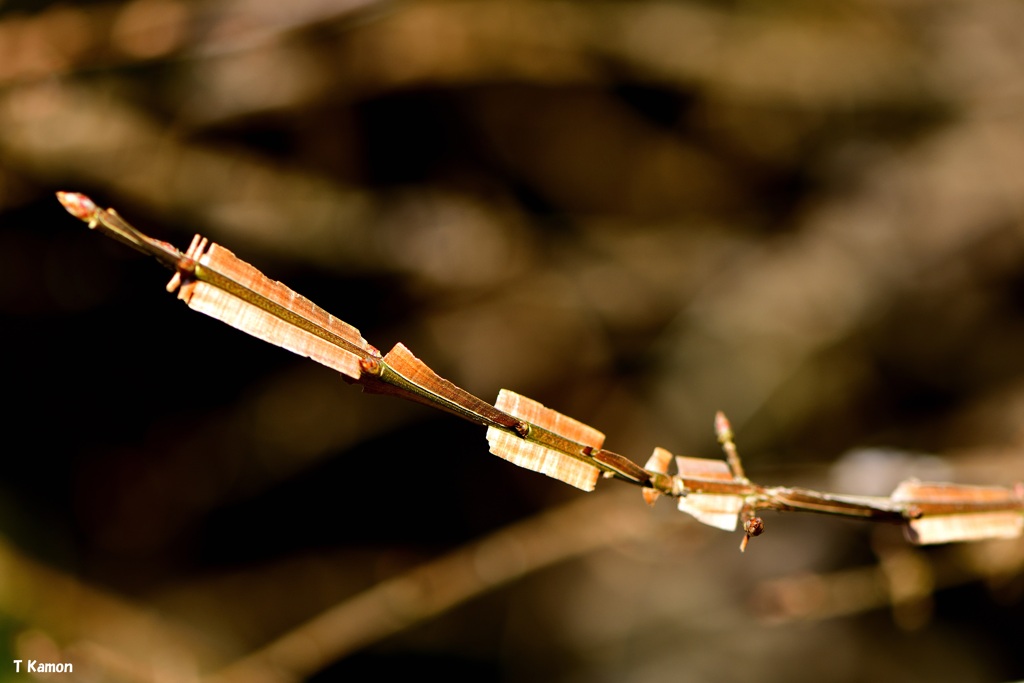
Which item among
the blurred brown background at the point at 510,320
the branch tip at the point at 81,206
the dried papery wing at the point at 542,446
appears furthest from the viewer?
the blurred brown background at the point at 510,320

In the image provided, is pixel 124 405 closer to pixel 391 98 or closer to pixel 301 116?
pixel 301 116

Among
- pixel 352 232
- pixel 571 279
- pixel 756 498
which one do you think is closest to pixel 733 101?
pixel 571 279

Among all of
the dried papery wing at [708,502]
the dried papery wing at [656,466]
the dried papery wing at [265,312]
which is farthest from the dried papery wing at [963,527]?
the dried papery wing at [265,312]

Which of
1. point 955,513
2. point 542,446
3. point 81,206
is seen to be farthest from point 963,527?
point 81,206

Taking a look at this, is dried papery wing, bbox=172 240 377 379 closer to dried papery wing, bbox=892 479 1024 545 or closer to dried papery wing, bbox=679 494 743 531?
dried papery wing, bbox=679 494 743 531

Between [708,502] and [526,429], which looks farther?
[708,502]

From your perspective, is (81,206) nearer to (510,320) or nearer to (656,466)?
(656,466)

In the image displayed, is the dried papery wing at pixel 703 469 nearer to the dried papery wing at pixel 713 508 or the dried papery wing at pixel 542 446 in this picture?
the dried papery wing at pixel 713 508
